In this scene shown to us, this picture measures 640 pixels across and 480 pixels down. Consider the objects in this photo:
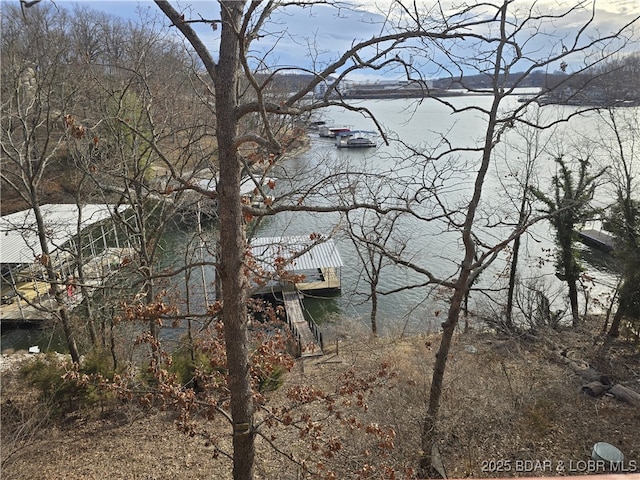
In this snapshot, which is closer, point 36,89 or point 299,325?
point 36,89

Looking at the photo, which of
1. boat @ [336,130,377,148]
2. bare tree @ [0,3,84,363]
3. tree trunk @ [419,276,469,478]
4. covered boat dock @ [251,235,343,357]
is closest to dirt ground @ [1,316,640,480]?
tree trunk @ [419,276,469,478]

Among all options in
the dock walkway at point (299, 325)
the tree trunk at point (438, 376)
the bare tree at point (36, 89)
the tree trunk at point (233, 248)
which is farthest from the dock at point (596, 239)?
the tree trunk at point (233, 248)

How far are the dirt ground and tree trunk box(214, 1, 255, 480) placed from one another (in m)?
0.82

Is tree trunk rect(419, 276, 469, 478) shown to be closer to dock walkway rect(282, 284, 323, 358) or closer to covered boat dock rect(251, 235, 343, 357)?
dock walkway rect(282, 284, 323, 358)

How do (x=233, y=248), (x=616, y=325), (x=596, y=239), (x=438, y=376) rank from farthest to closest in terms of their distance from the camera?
(x=596, y=239)
(x=616, y=325)
(x=438, y=376)
(x=233, y=248)

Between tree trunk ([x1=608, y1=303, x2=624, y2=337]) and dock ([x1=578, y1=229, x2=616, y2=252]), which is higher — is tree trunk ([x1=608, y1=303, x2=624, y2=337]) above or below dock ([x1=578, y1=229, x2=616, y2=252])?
below

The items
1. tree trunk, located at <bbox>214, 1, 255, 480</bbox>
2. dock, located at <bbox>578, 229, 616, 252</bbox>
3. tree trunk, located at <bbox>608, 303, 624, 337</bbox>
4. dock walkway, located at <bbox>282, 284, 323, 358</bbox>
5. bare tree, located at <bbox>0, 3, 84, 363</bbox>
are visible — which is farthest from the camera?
dock, located at <bbox>578, 229, 616, 252</bbox>

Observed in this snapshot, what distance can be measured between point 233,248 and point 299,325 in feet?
38.2

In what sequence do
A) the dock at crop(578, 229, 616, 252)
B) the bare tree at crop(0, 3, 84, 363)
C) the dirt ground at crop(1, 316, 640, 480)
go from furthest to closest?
the dock at crop(578, 229, 616, 252) → the bare tree at crop(0, 3, 84, 363) → the dirt ground at crop(1, 316, 640, 480)

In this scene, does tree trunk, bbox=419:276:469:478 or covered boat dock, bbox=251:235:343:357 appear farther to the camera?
covered boat dock, bbox=251:235:343:357

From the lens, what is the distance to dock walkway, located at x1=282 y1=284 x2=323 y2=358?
1284cm

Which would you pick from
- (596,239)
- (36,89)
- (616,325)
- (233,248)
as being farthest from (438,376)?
(596,239)

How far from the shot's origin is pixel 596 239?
22.4m

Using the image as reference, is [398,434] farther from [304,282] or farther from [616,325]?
[304,282]
